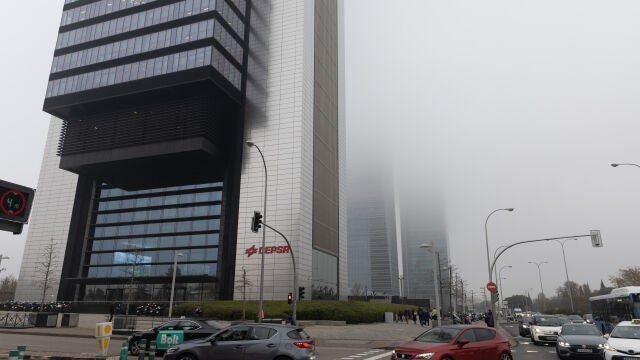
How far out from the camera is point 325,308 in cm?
4297

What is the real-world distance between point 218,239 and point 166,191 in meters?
14.8

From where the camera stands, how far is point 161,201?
7019cm

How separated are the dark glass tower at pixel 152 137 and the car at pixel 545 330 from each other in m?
40.1

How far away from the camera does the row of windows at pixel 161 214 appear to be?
2598 inches

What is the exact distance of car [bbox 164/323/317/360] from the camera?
11586mm

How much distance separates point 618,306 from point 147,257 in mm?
60612

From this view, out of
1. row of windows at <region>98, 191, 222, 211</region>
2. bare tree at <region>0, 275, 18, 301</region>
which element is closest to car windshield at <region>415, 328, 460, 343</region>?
row of windows at <region>98, 191, 222, 211</region>

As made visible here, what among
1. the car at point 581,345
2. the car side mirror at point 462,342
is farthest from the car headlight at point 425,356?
the car at point 581,345

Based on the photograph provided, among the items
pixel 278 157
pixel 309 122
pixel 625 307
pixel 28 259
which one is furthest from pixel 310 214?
pixel 28 259

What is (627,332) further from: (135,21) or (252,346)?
(135,21)

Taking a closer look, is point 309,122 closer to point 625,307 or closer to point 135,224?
point 135,224

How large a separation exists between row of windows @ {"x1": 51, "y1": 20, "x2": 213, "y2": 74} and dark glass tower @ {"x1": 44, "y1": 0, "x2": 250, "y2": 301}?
18 cm

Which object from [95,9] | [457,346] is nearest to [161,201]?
[95,9]

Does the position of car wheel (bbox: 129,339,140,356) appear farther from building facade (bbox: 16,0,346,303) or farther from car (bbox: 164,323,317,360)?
building facade (bbox: 16,0,346,303)
